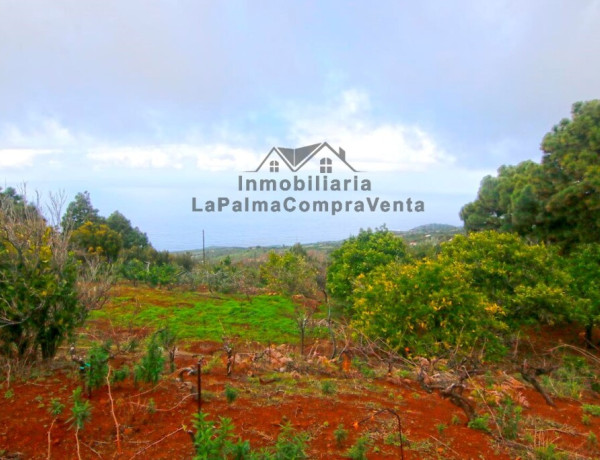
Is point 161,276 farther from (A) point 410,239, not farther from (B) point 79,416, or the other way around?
(A) point 410,239

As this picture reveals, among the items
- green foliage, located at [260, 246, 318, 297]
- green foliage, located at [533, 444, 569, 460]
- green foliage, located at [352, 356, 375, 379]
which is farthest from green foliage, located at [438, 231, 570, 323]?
green foliage, located at [260, 246, 318, 297]

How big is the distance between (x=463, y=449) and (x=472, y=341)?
4476 mm

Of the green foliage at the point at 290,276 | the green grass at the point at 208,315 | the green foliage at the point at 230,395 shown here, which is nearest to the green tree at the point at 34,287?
the green foliage at the point at 230,395

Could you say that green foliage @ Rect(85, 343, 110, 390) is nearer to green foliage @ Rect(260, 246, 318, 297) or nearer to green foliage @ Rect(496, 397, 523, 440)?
green foliage @ Rect(496, 397, 523, 440)

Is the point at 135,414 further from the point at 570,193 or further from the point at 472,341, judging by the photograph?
the point at 570,193

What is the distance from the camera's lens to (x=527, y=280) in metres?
9.48

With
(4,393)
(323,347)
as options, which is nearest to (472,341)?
(323,347)

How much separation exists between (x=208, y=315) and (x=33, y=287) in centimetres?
1013

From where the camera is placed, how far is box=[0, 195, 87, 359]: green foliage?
4.50m

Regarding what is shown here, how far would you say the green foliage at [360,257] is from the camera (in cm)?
1248

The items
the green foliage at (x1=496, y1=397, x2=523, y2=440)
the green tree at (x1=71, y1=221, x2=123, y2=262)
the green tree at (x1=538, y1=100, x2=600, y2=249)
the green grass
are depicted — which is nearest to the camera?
the green foliage at (x1=496, y1=397, x2=523, y2=440)

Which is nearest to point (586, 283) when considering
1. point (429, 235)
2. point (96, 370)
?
point (96, 370)

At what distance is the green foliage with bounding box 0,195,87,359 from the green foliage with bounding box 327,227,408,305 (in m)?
8.34

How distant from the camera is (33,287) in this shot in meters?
4.55
